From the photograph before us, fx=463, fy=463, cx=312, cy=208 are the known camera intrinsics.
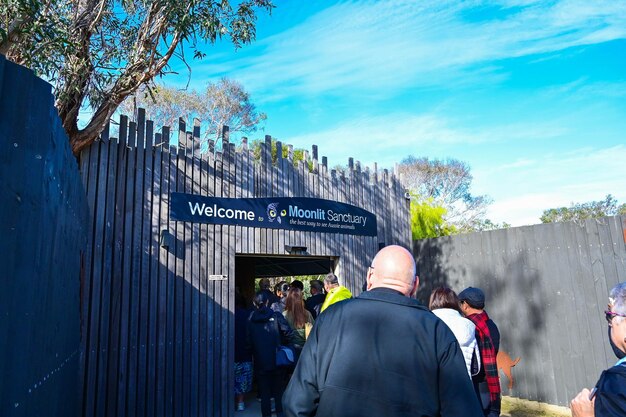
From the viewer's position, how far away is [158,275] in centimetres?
580

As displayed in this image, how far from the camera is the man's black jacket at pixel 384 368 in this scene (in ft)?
5.84

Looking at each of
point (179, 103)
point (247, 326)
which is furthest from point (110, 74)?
point (179, 103)

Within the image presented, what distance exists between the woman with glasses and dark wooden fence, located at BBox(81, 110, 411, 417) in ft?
15.7

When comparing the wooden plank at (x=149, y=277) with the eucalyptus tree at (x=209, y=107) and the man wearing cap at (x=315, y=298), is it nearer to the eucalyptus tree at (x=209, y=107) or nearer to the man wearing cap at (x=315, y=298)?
the man wearing cap at (x=315, y=298)

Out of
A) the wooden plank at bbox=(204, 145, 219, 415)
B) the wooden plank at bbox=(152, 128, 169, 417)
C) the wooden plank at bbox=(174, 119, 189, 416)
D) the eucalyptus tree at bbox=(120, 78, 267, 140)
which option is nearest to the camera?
the wooden plank at bbox=(152, 128, 169, 417)

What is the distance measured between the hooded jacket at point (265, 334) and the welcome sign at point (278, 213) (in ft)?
4.45

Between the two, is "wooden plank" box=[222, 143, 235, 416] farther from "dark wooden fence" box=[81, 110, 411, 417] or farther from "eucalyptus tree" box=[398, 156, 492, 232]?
"eucalyptus tree" box=[398, 156, 492, 232]

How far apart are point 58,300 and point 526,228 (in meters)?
6.36

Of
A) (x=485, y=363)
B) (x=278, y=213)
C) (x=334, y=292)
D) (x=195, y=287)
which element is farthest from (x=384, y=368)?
(x=278, y=213)

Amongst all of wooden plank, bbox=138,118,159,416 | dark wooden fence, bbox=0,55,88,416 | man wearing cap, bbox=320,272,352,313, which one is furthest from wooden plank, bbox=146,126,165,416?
dark wooden fence, bbox=0,55,88,416

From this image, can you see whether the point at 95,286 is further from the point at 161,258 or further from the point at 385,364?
the point at 385,364

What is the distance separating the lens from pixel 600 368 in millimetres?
5941

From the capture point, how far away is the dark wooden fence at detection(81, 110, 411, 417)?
536 cm

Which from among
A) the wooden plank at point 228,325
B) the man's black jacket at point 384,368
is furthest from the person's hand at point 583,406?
the wooden plank at point 228,325
